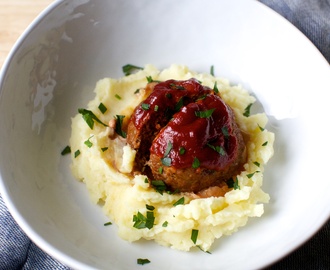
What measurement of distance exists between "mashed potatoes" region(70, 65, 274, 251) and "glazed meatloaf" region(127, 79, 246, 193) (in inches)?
6.0

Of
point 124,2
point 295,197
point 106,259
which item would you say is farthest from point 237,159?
point 124,2

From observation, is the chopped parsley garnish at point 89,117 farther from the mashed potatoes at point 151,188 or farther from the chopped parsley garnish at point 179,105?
the chopped parsley garnish at point 179,105

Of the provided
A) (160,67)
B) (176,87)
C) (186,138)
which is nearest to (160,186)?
(186,138)

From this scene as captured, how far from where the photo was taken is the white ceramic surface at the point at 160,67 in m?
4.79

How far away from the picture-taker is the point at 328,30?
7.03 metres

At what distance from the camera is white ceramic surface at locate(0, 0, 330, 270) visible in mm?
4785

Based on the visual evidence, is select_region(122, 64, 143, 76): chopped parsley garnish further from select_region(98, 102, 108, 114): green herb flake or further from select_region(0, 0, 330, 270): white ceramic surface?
select_region(98, 102, 108, 114): green herb flake

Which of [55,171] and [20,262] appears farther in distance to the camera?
[55,171]

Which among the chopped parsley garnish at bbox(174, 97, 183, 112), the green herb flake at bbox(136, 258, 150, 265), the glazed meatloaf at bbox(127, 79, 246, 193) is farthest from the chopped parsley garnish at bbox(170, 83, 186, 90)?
the green herb flake at bbox(136, 258, 150, 265)

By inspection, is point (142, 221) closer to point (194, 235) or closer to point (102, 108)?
point (194, 235)

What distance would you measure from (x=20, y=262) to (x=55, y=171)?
1.02 metres

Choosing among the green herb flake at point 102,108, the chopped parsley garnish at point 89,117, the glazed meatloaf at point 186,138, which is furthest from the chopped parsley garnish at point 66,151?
the glazed meatloaf at point 186,138

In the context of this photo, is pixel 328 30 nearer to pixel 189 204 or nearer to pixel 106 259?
pixel 189 204

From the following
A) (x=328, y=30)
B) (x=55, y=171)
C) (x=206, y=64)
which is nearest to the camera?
(x=55, y=171)
